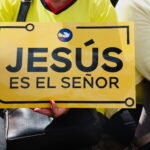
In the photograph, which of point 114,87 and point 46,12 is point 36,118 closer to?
point 114,87

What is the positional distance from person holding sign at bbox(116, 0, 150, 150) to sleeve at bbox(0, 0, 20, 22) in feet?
1.76

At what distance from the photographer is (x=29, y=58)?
162 centimetres

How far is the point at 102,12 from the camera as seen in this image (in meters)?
1.85

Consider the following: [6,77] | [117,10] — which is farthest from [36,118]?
[117,10]

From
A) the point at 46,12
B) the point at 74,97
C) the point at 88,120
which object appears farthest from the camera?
the point at 46,12

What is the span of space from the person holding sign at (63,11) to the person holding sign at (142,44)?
0.09 meters

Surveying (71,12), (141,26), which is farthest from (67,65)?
(141,26)

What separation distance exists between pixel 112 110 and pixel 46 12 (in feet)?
1.98

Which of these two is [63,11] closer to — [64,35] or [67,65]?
[64,35]

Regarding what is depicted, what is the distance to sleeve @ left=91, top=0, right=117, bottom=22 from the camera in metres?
1.83

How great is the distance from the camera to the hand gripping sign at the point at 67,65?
5.19 ft

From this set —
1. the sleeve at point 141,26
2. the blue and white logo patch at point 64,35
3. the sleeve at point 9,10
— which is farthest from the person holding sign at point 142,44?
the sleeve at point 9,10

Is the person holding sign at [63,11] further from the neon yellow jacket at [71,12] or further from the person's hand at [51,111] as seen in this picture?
the person's hand at [51,111]

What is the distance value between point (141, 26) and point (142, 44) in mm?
94
